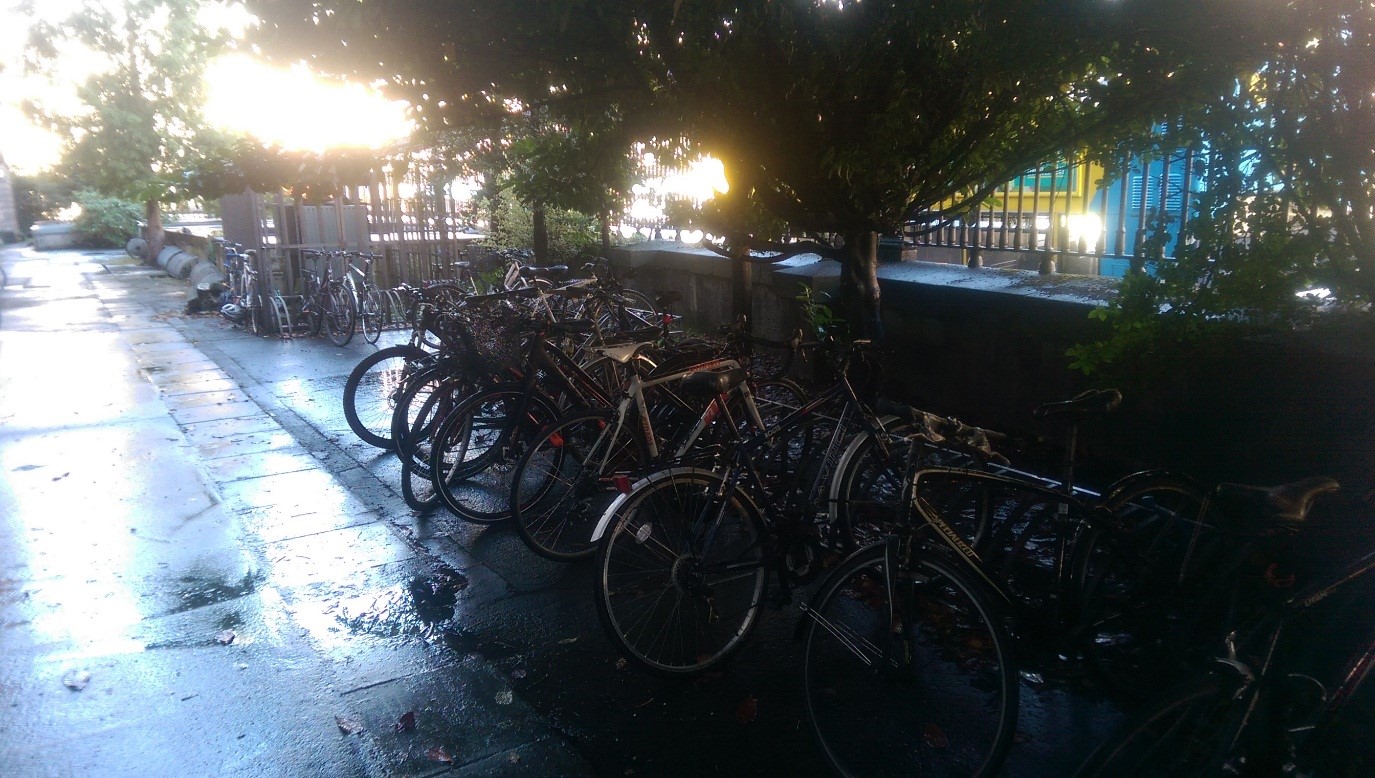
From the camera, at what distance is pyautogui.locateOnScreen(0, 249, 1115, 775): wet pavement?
133 inches

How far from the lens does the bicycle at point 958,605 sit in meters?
2.99

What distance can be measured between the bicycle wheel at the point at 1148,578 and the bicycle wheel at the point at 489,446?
3153 millimetres

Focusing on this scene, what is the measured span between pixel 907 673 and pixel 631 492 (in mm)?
1265

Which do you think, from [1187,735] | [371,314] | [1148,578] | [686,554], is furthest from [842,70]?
[371,314]

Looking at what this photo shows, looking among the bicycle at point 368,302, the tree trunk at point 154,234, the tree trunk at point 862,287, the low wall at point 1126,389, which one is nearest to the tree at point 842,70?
the tree trunk at point 862,287

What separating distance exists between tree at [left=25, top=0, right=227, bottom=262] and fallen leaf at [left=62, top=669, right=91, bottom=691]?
24684 millimetres

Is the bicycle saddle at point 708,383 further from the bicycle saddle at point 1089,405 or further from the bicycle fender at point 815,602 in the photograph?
the bicycle saddle at point 1089,405

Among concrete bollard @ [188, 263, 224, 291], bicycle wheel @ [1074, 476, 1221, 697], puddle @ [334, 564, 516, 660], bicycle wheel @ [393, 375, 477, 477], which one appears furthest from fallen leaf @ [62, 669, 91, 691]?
concrete bollard @ [188, 263, 224, 291]

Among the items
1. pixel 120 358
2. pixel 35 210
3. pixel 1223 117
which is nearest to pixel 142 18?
pixel 120 358

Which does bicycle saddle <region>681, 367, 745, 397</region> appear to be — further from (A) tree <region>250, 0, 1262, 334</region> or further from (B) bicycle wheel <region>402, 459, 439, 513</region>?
(B) bicycle wheel <region>402, 459, 439, 513</region>

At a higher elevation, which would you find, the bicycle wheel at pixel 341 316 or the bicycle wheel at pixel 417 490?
the bicycle wheel at pixel 341 316

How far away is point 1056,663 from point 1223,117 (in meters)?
2.44

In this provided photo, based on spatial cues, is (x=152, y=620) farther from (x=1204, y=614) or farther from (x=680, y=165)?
(x=680, y=165)

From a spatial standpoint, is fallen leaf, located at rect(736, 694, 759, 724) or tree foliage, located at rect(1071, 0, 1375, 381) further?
tree foliage, located at rect(1071, 0, 1375, 381)
